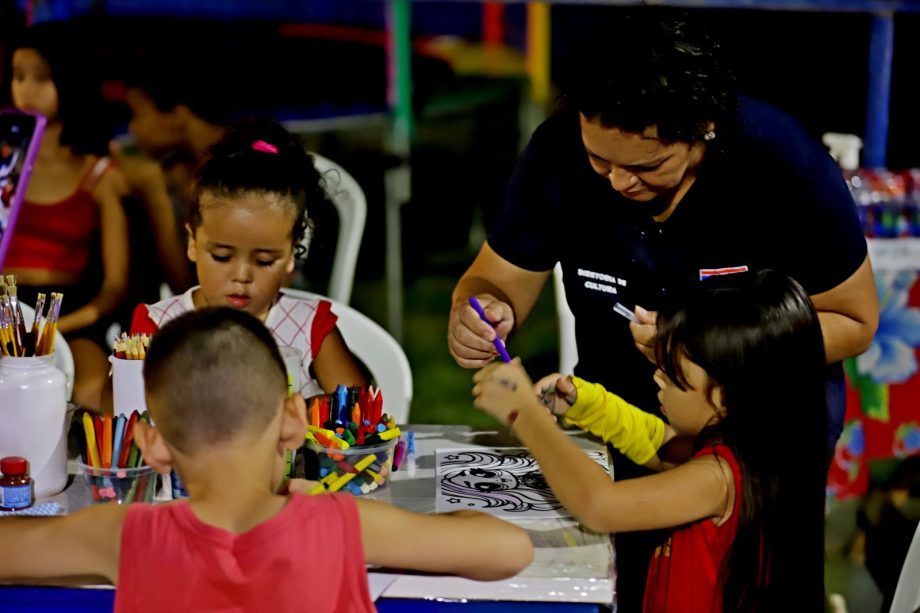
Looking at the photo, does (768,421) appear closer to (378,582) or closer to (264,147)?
(378,582)

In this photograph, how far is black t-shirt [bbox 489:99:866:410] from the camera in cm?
208

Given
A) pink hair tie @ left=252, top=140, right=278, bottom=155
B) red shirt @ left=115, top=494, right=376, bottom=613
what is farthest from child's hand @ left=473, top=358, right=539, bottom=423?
pink hair tie @ left=252, top=140, right=278, bottom=155

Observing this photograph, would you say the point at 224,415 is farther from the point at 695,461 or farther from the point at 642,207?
the point at 642,207

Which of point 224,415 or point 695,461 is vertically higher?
point 224,415

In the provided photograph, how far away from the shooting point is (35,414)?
1.73 m

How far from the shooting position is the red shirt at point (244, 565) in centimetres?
137

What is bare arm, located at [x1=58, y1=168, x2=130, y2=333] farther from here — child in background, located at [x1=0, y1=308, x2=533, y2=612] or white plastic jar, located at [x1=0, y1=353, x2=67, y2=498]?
child in background, located at [x1=0, y1=308, x2=533, y2=612]

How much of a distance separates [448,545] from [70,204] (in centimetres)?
230

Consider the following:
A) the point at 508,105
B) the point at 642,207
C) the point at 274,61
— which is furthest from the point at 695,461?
the point at 508,105

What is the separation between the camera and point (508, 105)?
41.3ft

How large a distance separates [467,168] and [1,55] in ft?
19.0

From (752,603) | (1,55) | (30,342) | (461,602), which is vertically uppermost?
(1,55)

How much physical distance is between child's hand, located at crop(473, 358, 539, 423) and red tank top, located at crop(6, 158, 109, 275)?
2079 mm

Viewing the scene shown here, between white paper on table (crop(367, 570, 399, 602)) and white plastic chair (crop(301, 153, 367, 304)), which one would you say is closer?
white paper on table (crop(367, 570, 399, 602))
